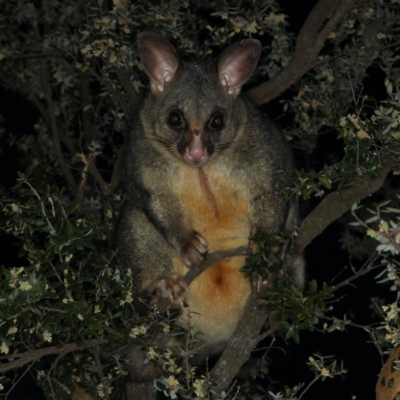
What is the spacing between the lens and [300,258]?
5344 mm

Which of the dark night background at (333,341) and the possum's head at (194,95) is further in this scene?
the dark night background at (333,341)

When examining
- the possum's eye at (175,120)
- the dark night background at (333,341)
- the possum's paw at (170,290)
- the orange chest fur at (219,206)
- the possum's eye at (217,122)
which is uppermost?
the possum's eye at (217,122)

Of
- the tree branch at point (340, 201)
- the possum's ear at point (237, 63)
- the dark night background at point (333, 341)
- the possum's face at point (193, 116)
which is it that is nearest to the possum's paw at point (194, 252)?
the possum's face at point (193, 116)

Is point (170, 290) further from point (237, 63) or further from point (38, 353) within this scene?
point (237, 63)

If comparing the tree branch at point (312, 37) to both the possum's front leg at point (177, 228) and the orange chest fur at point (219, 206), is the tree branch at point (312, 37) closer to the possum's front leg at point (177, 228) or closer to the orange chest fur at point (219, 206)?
the orange chest fur at point (219, 206)

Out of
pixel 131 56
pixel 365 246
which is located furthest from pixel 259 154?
pixel 365 246

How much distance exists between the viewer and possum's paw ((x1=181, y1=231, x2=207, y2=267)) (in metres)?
4.93

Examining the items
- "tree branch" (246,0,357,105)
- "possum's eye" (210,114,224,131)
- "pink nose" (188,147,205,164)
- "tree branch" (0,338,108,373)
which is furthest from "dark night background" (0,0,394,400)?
"tree branch" (0,338,108,373)

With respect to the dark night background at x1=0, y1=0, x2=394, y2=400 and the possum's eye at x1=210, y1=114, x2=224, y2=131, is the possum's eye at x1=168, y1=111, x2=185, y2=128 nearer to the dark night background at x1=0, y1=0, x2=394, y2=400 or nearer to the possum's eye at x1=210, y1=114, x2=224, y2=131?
the possum's eye at x1=210, y1=114, x2=224, y2=131

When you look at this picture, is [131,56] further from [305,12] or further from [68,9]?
[305,12]

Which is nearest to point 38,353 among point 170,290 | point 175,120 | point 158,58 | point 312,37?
point 170,290

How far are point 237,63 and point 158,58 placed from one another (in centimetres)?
39

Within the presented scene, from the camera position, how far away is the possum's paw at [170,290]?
4910mm

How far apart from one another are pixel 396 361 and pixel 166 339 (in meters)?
1.38
